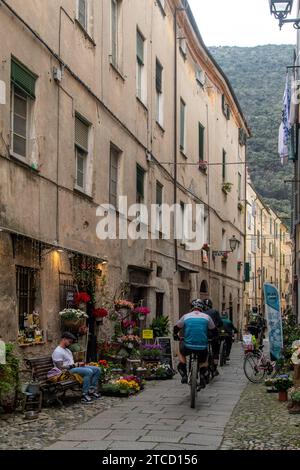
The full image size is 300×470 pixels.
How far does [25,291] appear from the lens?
35.8 ft

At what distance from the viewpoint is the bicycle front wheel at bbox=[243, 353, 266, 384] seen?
13.8m

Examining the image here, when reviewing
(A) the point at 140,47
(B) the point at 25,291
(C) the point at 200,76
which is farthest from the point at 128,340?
(C) the point at 200,76

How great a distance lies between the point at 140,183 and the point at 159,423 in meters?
10.4

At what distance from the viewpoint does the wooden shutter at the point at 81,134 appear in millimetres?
13469

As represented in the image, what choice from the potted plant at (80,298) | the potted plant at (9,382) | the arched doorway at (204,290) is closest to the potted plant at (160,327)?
the potted plant at (80,298)

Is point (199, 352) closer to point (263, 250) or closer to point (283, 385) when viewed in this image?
point (283, 385)

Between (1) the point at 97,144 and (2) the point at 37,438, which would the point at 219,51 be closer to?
(1) the point at 97,144

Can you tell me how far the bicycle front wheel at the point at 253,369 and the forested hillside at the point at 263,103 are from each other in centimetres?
5705

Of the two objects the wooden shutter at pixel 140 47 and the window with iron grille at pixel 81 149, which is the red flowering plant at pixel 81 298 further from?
the wooden shutter at pixel 140 47

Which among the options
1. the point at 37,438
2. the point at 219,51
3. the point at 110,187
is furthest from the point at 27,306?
the point at 219,51

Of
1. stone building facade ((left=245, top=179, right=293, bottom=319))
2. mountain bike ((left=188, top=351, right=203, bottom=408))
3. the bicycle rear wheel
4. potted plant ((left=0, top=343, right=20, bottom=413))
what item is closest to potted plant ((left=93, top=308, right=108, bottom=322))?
mountain bike ((left=188, top=351, right=203, bottom=408))

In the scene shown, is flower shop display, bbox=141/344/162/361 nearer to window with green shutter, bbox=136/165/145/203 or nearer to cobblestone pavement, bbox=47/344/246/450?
cobblestone pavement, bbox=47/344/246/450

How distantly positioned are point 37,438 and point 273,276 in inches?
2224

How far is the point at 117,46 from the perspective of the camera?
1634 cm
